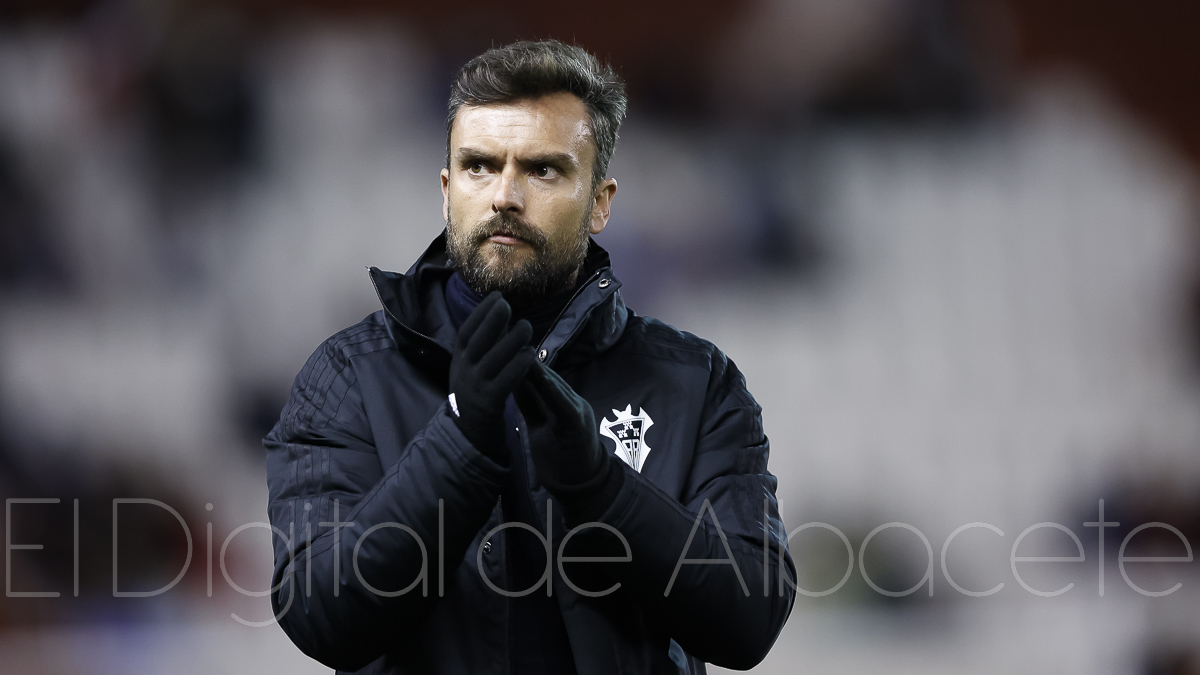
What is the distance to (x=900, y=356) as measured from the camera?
2.52 meters

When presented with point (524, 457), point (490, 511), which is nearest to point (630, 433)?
point (524, 457)

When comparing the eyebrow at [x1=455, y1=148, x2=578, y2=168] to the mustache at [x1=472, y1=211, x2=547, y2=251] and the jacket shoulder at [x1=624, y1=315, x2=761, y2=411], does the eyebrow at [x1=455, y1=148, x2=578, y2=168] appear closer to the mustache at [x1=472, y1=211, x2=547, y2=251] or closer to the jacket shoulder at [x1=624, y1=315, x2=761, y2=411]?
the mustache at [x1=472, y1=211, x2=547, y2=251]

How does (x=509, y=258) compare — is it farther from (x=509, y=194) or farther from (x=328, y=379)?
(x=328, y=379)

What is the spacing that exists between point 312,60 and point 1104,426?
1.98m

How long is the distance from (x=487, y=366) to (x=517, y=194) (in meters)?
0.27

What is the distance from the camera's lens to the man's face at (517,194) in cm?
116

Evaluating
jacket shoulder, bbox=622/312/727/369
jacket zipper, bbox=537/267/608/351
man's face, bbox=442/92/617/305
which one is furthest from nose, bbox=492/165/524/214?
jacket shoulder, bbox=622/312/727/369

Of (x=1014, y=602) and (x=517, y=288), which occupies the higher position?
(x=517, y=288)

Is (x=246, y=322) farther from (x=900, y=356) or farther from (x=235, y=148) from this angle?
(x=900, y=356)

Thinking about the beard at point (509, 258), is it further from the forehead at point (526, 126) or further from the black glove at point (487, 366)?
the black glove at point (487, 366)

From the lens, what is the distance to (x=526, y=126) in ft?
3.84

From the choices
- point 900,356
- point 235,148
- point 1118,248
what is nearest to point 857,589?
point 900,356

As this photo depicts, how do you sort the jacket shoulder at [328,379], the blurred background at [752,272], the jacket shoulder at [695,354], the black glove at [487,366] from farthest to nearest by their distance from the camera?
the blurred background at [752,272], the jacket shoulder at [695,354], the jacket shoulder at [328,379], the black glove at [487,366]

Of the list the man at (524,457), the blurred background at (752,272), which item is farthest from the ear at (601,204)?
the blurred background at (752,272)
